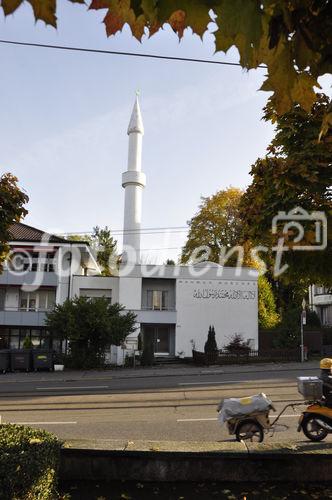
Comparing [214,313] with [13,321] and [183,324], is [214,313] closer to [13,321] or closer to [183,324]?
[183,324]

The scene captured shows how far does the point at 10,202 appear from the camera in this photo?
377 inches

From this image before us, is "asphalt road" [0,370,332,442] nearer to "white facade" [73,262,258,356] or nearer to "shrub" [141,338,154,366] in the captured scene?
"shrub" [141,338,154,366]

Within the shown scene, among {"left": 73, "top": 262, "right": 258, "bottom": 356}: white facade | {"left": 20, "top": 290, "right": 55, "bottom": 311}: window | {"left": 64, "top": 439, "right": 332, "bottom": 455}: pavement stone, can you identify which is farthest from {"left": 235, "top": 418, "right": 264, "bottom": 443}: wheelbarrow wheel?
{"left": 20, "top": 290, "right": 55, "bottom": 311}: window

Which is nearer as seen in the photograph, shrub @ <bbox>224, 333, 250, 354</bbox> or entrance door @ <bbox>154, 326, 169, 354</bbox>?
shrub @ <bbox>224, 333, 250, 354</bbox>

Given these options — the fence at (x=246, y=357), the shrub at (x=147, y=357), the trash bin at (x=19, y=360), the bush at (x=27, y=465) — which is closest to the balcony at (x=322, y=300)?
the fence at (x=246, y=357)

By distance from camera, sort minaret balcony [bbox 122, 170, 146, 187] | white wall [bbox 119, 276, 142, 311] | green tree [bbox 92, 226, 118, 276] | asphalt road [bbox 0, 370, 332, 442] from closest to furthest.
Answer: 1. asphalt road [bbox 0, 370, 332, 442]
2. white wall [bbox 119, 276, 142, 311]
3. minaret balcony [bbox 122, 170, 146, 187]
4. green tree [bbox 92, 226, 118, 276]

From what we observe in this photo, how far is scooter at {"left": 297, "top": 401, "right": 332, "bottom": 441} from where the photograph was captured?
805 centimetres

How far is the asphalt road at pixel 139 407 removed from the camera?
929cm

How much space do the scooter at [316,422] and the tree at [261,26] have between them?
664 cm

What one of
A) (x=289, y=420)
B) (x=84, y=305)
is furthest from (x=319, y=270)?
(x=84, y=305)

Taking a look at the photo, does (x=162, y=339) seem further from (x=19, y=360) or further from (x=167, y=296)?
(x=19, y=360)

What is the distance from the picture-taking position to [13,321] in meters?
33.8

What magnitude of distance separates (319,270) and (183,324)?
26.9m

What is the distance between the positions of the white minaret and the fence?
11007 mm
